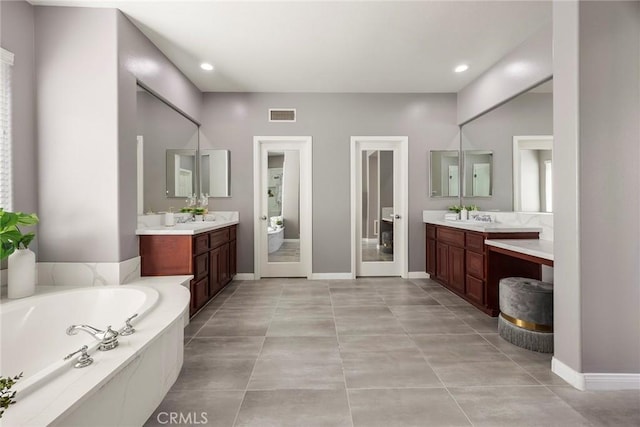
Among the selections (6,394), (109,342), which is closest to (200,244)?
(109,342)

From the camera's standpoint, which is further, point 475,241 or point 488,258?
point 475,241

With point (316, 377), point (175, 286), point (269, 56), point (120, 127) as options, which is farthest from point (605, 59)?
point (120, 127)

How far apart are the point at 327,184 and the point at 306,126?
2.96 ft

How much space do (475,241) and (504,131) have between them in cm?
141

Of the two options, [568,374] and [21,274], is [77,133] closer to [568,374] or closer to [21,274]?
[21,274]

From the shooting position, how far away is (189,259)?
10.1ft

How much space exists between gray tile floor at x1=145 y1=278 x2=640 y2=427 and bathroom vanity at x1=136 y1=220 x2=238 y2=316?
0.94ft

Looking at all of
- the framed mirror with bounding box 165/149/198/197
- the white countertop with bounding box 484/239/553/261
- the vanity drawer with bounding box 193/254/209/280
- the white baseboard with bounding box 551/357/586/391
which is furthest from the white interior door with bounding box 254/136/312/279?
the white baseboard with bounding box 551/357/586/391

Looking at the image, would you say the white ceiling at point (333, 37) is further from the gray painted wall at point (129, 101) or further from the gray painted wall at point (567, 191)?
the gray painted wall at point (567, 191)

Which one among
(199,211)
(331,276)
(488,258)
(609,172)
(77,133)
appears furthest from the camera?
(331,276)

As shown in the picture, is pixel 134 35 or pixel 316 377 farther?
pixel 134 35

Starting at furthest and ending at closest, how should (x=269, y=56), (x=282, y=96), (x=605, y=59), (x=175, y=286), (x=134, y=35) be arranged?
(x=282, y=96), (x=269, y=56), (x=134, y=35), (x=175, y=286), (x=605, y=59)

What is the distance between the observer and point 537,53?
3051mm

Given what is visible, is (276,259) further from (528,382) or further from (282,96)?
(528,382)
